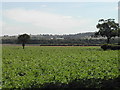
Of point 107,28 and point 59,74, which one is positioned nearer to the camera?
point 59,74

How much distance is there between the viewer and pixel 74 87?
28.0ft

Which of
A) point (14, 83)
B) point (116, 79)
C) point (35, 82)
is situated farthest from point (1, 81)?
point (116, 79)

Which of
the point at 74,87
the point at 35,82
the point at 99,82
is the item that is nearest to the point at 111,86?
the point at 99,82

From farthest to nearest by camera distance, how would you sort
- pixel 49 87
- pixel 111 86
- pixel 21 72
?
pixel 21 72
pixel 111 86
pixel 49 87

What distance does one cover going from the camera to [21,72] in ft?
43.8

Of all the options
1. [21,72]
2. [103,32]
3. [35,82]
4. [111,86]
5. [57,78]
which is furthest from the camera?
[103,32]

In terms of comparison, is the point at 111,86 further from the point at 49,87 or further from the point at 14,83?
the point at 14,83

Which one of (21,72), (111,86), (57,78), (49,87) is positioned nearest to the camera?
(49,87)

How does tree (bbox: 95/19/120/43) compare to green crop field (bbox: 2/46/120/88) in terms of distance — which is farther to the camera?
tree (bbox: 95/19/120/43)

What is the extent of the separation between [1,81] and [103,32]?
136ft

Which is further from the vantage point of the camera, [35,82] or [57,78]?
[57,78]

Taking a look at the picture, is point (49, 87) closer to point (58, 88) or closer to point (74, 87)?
point (58, 88)

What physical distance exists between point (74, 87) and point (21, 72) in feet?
18.2

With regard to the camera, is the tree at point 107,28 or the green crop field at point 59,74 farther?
the tree at point 107,28
